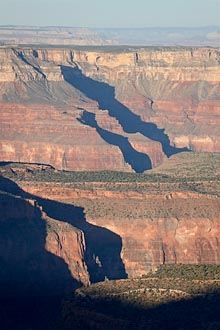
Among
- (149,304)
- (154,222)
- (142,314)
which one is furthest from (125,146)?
(142,314)

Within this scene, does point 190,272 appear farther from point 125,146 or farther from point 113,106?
point 113,106

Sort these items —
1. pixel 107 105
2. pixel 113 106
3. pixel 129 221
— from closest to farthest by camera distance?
pixel 129 221, pixel 107 105, pixel 113 106

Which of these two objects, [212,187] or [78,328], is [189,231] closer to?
[212,187]

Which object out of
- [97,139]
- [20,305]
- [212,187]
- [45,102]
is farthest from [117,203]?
[45,102]

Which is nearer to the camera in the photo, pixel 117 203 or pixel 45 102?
pixel 117 203

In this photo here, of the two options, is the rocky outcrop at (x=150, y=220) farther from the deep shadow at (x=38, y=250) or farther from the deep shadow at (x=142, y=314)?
the deep shadow at (x=142, y=314)

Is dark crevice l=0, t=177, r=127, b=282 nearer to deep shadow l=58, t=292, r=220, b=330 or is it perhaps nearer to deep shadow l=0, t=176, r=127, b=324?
deep shadow l=0, t=176, r=127, b=324

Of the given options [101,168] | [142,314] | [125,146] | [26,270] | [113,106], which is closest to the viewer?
[142,314]
